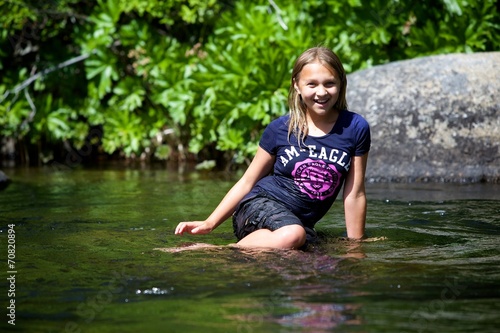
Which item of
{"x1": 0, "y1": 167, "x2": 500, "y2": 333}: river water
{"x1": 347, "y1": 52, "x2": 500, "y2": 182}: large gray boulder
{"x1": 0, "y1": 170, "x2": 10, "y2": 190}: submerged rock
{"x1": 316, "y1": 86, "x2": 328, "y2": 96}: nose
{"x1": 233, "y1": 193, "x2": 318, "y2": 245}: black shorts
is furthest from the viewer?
{"x1": 0, "y1": 170, "x2": 10, "y2": 190}: submerged rock

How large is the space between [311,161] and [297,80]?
52 cm

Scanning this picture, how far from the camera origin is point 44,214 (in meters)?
6.55

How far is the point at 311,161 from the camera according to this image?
5047 mm

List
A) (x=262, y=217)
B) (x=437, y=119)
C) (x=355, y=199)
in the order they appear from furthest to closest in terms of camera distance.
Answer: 1. (x=437, y=119)
2. (x=355, y=199)
3. (x=262, y=217)

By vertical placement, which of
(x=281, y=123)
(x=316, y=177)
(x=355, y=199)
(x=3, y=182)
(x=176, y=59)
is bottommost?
(x=3, y=182)

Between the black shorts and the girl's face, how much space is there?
24.0 inches

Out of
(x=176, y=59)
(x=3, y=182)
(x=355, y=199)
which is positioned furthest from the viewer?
(x=176, y=59)

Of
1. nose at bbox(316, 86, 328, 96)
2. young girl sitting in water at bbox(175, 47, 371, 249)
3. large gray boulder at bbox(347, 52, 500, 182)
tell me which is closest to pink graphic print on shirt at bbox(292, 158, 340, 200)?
young girl sitting in water at bbox(175, 47, 371, 249)

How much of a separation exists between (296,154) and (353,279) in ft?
4.38

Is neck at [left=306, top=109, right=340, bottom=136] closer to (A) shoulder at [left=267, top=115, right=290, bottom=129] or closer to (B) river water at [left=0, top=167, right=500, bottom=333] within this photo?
(A) shoulder at [left=267, top=115, right=290, bottom=129]

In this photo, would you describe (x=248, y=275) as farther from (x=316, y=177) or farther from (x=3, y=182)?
(x=3, y=182)

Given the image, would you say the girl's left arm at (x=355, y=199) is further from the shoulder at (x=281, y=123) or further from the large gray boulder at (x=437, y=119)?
the large gray boulder at (x=437, y=119)

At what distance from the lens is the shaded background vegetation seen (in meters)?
9.79

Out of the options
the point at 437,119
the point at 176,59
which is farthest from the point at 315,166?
the point at 176,59
